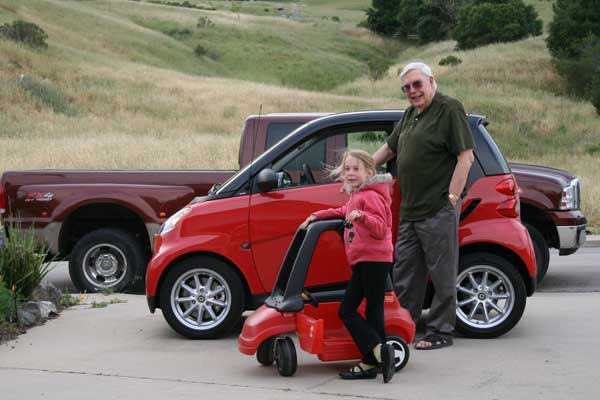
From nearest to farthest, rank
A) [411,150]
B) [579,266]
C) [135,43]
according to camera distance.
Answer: [411,150], [579,266], [135,43]

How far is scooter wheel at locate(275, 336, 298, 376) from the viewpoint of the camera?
6.64 m

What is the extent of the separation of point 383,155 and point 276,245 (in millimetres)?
1099

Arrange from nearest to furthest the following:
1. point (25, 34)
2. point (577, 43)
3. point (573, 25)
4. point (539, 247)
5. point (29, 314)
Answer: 1. point (29, 314)
2. point (539, 247)
3. point (25, 34)
4. point (577, 43)
5. point (573, 25)

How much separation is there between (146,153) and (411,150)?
60.7ft

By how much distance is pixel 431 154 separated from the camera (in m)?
7.27

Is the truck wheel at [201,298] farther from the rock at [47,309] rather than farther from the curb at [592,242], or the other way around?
the curb at [592,242]

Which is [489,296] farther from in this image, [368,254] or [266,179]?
[266,179]

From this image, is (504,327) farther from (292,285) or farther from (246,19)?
(246,19)

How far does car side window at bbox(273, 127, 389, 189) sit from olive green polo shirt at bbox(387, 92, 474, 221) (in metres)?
0.75

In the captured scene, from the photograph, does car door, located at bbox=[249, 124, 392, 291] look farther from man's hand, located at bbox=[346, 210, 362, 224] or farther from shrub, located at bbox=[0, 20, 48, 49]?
shrub, located at bbox=[0, 20, 48, 49]

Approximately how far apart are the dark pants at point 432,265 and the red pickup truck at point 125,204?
11.6 feet

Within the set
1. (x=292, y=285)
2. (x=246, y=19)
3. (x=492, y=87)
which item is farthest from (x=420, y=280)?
(x=246, y=19)

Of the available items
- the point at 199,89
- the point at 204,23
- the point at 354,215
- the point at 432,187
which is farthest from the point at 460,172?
the point at 204,23

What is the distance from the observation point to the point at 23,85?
160ft
